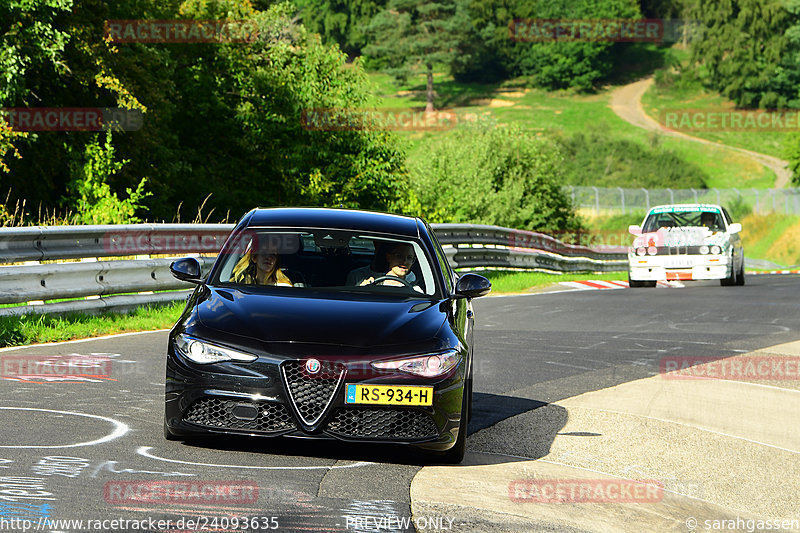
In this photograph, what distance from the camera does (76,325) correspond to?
11.9m

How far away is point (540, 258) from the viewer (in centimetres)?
2877

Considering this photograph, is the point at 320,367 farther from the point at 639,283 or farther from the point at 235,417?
the point at 639,283

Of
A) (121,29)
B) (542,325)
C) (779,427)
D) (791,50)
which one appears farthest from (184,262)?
(791,50)

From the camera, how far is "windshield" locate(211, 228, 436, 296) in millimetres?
7406

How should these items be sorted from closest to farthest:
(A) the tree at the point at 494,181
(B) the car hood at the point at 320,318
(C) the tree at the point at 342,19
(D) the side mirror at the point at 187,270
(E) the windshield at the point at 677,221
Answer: (B) the car hood at the point at 320,318 → (D) the side mirror at the point at 187,270 → (E) the windshield at the point at 677,221 → (A) the tree at the point at 494,181 → (C) the tree at the point at 342,19

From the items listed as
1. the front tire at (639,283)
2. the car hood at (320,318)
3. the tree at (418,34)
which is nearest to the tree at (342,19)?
the tree at (418,34)

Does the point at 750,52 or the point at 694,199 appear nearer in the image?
the point at 694,199

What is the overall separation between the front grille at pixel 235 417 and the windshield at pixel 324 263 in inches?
43.3

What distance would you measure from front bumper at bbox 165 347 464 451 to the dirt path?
9075 cm

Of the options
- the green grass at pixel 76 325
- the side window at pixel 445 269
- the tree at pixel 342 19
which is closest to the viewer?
the side window at pixel 445 269

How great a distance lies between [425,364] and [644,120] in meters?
123

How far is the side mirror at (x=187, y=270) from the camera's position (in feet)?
24.3

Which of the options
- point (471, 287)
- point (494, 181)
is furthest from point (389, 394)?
point (494, 181)

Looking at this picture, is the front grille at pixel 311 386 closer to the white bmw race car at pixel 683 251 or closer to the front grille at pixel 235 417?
the front grille at pixel 235 417
